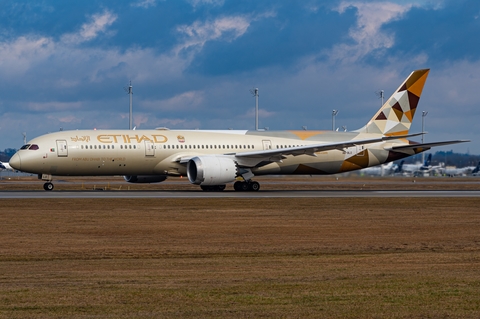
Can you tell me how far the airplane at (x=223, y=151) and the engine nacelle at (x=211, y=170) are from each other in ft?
0.19

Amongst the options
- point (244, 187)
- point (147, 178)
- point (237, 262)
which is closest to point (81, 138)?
point (147, 178)

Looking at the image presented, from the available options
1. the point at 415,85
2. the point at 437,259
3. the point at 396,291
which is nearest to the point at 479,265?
the point at 437,259

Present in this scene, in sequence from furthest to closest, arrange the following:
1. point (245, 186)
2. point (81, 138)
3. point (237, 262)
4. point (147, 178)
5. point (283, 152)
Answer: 1. point (147, 178)
2. point (245, 186)
3. point (283, 152)
4. point (81, 138)
5. point (237, 262)

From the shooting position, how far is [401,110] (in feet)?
169

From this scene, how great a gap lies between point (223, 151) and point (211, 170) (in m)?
4.51

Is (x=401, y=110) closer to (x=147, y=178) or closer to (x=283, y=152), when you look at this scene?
(x=283, y=152)

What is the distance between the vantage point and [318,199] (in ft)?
126

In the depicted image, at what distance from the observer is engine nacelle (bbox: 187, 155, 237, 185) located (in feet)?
142

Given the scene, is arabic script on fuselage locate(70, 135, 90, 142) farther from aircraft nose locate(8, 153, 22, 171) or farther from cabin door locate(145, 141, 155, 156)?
cabin door locate(145, 141, 155, 156)

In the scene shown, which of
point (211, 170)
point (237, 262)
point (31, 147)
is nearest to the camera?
point (237, 262)

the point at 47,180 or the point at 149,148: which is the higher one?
the point at 149,148

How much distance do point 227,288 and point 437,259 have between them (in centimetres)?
652

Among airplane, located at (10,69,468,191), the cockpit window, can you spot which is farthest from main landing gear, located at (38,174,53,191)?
the cockpit window

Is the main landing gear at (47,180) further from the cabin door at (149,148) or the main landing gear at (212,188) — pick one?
the main landing gear at (212,188)
